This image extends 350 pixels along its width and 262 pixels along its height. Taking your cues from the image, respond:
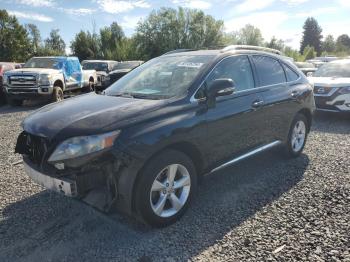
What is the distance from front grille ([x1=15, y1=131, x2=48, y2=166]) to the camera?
10.9 feet

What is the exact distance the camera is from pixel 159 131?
3268 mm

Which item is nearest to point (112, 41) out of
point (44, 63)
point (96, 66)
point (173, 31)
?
point (173, 31)

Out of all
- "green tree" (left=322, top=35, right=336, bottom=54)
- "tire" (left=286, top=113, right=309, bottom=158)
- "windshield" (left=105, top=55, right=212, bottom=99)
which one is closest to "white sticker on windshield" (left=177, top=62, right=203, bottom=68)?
"windshield" (left=105, top=55, right=212, bottom=99)

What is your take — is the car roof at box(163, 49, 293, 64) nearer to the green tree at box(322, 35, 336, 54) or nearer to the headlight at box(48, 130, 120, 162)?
the headlight at box(48, 130, 120, 162)

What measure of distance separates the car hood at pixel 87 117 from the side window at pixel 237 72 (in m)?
0.91

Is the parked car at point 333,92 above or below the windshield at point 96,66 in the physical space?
below

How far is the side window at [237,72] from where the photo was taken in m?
4.07

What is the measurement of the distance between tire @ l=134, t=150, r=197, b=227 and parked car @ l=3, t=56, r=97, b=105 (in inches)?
403

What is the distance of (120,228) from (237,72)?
2343mm

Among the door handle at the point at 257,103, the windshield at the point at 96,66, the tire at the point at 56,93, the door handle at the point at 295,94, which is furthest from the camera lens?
the windshield at the point at 96,66

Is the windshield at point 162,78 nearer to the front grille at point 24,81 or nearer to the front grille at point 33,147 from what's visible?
the front grille at point 33,147

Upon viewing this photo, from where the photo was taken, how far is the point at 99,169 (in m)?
3.09

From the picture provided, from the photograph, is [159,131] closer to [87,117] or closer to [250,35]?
[87,117]

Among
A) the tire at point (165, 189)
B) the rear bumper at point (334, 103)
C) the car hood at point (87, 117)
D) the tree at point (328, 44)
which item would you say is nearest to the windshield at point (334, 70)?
the rear bumper at point (334, 103)
